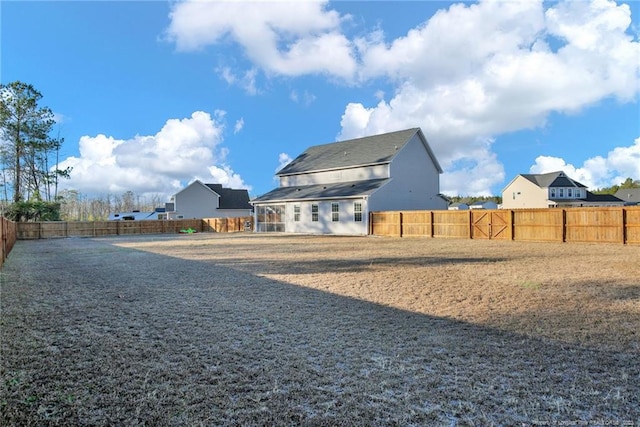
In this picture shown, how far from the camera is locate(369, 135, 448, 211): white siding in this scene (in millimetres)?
26016

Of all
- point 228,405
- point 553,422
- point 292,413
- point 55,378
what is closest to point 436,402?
point 553,422

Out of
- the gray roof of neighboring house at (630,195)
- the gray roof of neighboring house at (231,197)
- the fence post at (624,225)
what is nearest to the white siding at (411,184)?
the fence post at (624,225)

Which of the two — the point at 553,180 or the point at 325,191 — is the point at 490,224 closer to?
the point at 325,191

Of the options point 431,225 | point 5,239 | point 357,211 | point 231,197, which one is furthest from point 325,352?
point 231,197

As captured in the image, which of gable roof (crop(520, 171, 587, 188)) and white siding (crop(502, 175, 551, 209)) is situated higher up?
gable roof (crop(520, 171, 587, 188))

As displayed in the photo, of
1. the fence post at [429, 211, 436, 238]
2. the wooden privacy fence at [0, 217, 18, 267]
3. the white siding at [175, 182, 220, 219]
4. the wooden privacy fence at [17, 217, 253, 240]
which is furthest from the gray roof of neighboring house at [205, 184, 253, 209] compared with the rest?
the wooden privacy fence at [0, 217, 18, 267]

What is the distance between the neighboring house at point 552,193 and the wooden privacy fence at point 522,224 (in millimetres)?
34047

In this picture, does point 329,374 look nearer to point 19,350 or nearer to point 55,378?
point 55,378

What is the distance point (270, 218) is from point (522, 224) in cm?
1879

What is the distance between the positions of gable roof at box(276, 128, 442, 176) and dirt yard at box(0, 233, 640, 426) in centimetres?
1995

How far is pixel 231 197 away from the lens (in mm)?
47719

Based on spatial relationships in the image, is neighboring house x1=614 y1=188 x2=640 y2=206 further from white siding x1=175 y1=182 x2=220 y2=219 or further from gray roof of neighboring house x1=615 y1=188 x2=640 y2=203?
white siding x1=175 y1=182 x2=220 y2=219

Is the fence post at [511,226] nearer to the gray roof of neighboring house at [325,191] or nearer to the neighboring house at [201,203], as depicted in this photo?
the gray roof of neighboring house at [325,191]

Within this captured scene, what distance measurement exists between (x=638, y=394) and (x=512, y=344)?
1.32m
